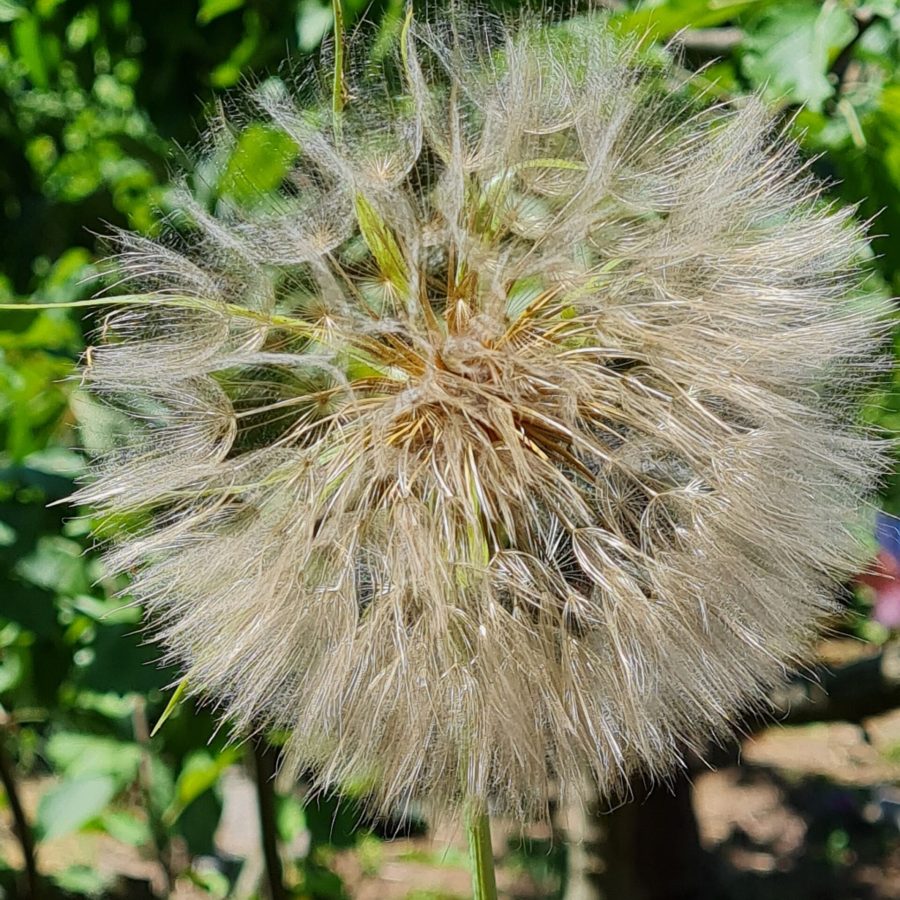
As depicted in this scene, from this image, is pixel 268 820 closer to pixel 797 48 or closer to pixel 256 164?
pixel 256 164

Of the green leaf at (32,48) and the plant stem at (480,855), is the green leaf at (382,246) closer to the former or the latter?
the plant stem at (480,855)

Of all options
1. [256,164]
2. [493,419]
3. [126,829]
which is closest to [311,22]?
[256,164]

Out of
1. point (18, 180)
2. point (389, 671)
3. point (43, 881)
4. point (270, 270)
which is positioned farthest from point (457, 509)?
point (18, 180)

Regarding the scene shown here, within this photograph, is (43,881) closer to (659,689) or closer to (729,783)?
(659,689)

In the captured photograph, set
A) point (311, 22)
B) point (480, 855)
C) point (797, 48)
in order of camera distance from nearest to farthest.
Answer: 1. point (480, 855)
2. point (797, 48)
3. point (311, 22)

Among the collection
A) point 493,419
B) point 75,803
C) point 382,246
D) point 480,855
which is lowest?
point 75,803

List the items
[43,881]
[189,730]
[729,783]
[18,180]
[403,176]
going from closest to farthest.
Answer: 1. [403,176]
2. [189,730]
3. [43,881]
4. [18,180]
5. [729,783]

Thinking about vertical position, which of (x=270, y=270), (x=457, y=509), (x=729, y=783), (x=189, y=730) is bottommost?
(x=729, y=783)
